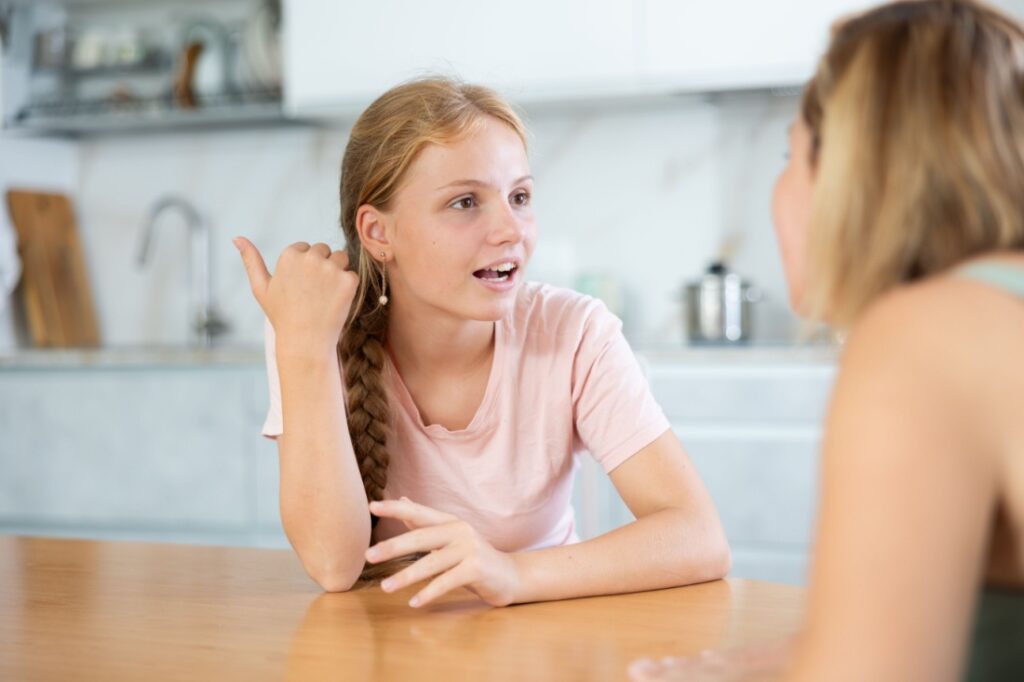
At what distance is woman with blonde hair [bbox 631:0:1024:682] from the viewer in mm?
635

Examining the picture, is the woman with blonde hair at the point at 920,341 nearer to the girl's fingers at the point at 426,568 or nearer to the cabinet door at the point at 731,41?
Answer: the girl's fingers at the point at 426,568

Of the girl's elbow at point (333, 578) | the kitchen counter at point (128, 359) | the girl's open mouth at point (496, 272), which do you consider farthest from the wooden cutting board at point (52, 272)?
the girl's elbow at point (333, 578)

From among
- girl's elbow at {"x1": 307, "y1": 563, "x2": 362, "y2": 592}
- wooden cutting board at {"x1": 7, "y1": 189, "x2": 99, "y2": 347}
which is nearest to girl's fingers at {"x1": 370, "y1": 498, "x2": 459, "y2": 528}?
girl's elbow at {"x1": 307, "y1": 563, "x2": 362, "y2": 592}

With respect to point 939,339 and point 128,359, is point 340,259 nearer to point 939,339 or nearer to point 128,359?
point 939,339

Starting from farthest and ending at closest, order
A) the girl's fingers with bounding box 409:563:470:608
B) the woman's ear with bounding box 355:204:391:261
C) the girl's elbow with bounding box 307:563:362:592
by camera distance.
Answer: the woman's ear with bounding box 355:204:391:261 < the girl's elbow with bounding box 307:563:362:592 < the girl's fingers with bounding box 409:563:470:608

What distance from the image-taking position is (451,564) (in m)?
1.21

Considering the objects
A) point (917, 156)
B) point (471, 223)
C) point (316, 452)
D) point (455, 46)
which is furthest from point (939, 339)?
point (455, 46)

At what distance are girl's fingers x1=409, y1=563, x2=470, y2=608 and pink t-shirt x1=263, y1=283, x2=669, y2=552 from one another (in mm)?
445

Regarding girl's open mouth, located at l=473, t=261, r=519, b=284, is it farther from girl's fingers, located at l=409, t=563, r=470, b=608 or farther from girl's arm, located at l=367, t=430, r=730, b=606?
girl's fingers, located at l=409, t=563, r=470, b=608

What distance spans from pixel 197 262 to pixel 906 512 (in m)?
3.86

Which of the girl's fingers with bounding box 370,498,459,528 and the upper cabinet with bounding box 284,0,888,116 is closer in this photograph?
the girl's fingers with bounding box 370,498,459,528

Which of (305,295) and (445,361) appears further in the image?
(445,361)

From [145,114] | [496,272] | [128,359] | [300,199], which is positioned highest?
[496,272]

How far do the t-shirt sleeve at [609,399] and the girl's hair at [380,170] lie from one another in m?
0.26
